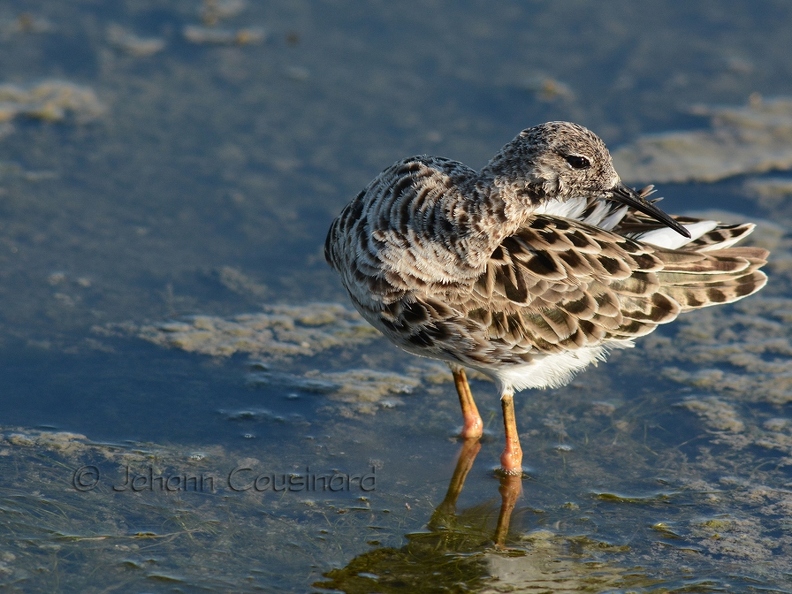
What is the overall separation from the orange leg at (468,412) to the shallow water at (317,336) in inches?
5.5

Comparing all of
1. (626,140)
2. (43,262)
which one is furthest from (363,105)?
(43,262)

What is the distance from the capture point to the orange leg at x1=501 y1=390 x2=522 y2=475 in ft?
24.6

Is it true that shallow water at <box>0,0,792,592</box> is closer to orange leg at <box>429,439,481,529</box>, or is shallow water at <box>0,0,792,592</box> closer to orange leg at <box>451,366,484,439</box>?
orange leg at <box>429,439,481,529</box>

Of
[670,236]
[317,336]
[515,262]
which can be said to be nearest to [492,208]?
[515,262]

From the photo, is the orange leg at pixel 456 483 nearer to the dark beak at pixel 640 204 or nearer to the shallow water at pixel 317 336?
the shallow water at pixel 317 336

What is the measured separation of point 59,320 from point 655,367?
4964 mm

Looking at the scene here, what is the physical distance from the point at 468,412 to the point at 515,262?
136cm

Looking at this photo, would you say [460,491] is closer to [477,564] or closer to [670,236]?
[477,564]

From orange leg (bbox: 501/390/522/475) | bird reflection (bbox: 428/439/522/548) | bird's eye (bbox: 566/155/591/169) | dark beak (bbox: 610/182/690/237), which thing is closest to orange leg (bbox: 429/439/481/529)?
bird reflection (bbox: 428/439/522/548)

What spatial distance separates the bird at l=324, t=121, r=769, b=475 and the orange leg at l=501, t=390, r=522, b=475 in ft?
0.03

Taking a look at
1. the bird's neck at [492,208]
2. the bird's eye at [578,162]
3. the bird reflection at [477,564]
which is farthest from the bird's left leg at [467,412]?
the bird's eye at [578,162]

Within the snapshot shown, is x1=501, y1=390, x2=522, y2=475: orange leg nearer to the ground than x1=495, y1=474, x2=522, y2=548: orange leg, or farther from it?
farther from it

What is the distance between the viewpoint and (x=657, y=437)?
316 inches

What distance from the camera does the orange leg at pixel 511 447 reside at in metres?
7.50
